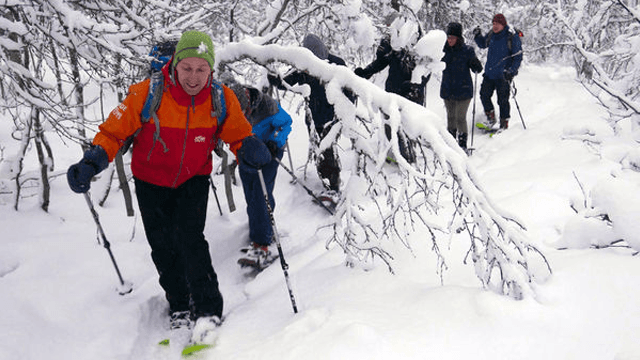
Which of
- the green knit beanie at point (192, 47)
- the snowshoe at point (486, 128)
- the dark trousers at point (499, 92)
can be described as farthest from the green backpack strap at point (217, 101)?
the snowshoe at point (486, 128)

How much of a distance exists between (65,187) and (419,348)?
5.41 metres

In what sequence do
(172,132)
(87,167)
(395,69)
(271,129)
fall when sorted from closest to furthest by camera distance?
(87,167), (172,132), (271,129), (395,69)

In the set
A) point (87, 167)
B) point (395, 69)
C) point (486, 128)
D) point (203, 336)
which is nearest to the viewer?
point (87, 167)

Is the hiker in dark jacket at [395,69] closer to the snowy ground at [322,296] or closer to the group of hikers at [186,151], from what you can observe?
the snowy ground at [322,296]

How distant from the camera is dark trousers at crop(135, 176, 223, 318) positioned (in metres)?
3.08

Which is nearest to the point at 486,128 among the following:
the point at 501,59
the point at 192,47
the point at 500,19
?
the point at 501,59

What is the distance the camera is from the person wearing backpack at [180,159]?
267cm

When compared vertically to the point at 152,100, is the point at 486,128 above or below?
below

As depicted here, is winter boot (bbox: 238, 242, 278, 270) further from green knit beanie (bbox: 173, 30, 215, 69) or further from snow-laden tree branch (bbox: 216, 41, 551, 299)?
green knit beanie (bbox: 173, 30, 215, 69)

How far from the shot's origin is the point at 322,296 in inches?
118

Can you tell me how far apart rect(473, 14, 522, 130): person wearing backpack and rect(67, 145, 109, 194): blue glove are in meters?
7.27

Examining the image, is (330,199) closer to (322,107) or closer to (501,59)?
(322,107)

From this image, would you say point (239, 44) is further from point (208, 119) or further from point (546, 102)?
point (546, 102)

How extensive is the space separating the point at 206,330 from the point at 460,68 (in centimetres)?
588
